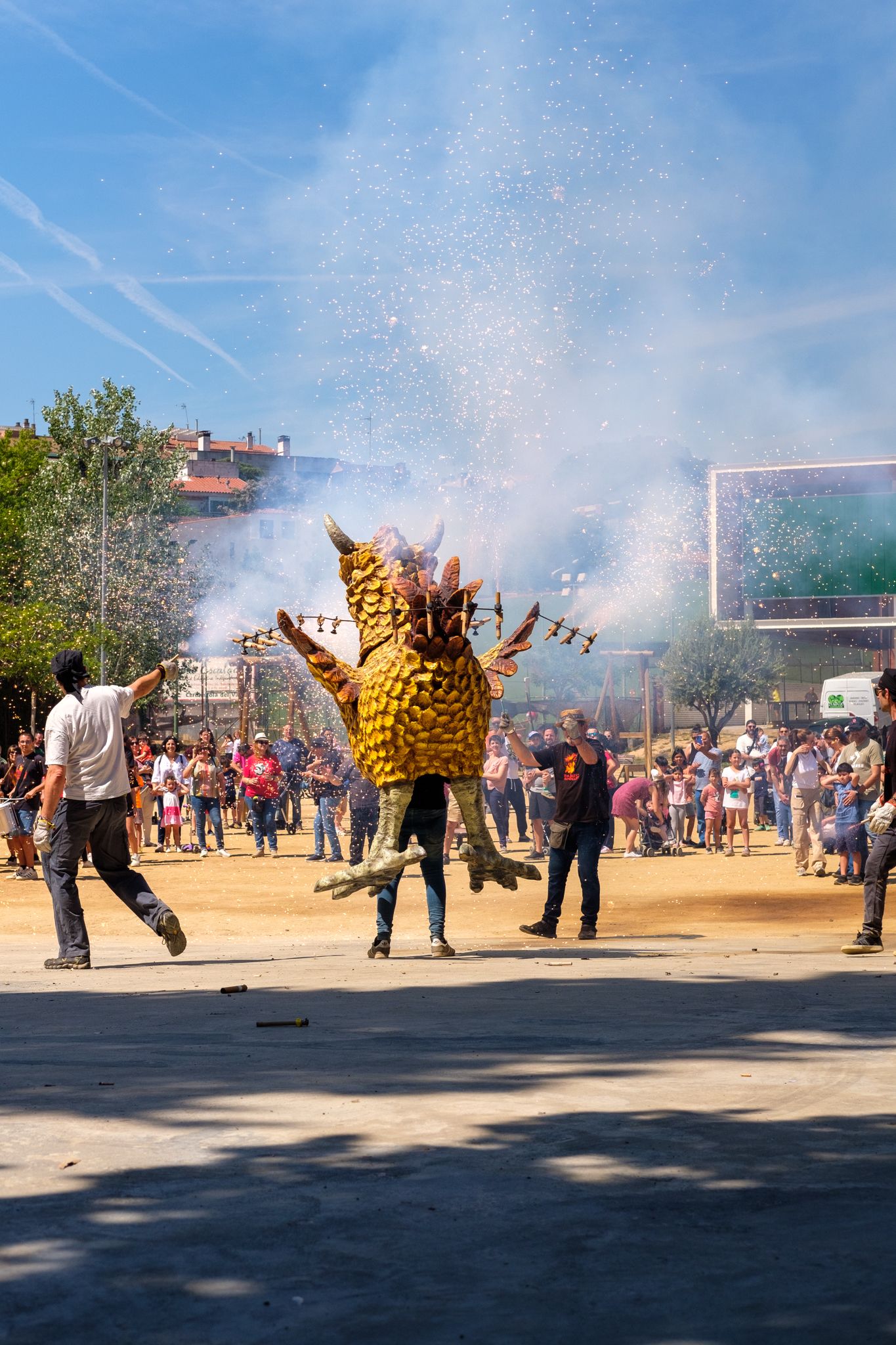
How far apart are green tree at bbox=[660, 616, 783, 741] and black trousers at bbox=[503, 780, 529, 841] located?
136 feet

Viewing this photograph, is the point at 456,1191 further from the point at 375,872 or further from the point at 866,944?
the point at 866,944

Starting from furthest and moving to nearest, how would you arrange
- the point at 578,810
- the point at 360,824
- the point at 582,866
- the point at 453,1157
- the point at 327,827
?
the point at 327,827 < the point at 360,824 < the point at 582,866 < the point at 578,810 < the point at 453,1157

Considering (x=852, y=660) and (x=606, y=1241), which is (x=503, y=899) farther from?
(x=852, y=660)

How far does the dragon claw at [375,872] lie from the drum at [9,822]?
832 cm

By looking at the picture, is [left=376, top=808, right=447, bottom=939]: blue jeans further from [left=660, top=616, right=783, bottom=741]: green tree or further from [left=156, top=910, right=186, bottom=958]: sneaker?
[left=660, top=616, right=783, bottom=741]: green tree

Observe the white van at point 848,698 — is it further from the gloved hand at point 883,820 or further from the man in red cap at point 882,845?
the gloved hand at point 883,820

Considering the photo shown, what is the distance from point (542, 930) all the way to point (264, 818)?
9.90 meters

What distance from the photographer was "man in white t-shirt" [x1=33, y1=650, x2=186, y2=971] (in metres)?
9.16

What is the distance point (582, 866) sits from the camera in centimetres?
1151

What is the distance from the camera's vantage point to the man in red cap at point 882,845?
31.1ft

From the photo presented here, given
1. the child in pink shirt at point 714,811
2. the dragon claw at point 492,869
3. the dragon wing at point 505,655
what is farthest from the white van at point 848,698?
the dragon claw at point 492,869

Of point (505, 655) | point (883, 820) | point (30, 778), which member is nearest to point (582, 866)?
point (505, 655)

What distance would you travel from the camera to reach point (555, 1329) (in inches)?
125

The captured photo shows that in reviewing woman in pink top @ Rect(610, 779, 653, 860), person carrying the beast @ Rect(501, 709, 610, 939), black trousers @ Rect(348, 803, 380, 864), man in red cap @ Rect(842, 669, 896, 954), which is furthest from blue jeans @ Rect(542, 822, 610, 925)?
woman in pink top @ Rect(610, 779, 653, 860)
